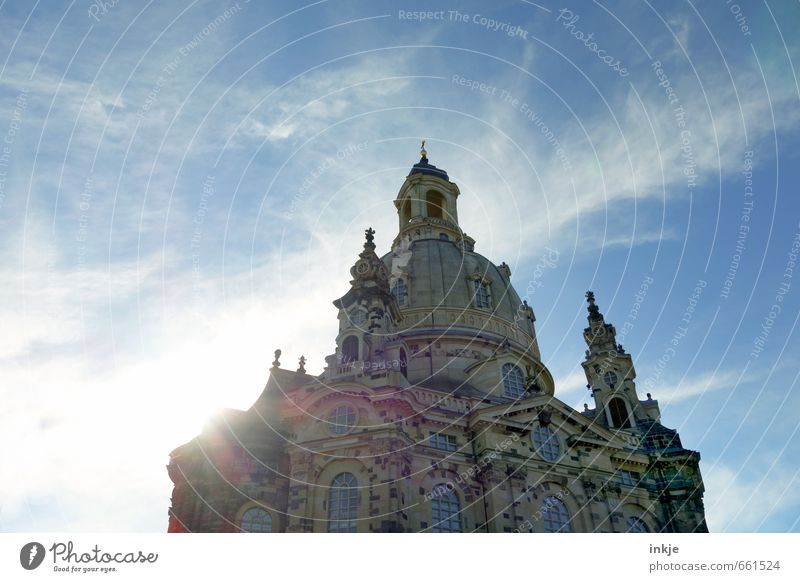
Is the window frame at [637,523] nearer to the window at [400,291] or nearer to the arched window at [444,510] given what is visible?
the arched window at [444,510]

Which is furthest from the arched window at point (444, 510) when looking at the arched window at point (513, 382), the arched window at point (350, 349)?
the arched window at point (513, 382)

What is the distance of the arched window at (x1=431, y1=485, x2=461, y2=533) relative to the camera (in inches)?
1184

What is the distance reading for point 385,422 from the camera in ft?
102

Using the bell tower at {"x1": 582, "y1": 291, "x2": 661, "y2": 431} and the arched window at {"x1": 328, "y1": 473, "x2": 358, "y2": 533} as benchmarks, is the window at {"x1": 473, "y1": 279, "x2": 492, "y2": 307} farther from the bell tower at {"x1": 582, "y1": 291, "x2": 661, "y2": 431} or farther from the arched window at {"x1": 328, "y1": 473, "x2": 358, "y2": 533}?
the arched window at {"x1": 328, "y1": 473, "x2": 358, "y2": 533}

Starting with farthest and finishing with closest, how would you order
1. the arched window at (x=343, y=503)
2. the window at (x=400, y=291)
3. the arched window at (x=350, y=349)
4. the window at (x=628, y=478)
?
1. the window at (x=400, y=291)
2. the window at (x=628, y=478)
3. the arched window at (x=350, y=349)
4. the arched window at (x=343, y=503)

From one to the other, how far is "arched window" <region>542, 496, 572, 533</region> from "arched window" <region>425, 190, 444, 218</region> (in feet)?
116

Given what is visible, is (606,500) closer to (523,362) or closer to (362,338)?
(523,362)

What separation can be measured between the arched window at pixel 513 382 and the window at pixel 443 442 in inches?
314

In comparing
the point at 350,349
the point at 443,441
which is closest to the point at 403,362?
the point at 350,349

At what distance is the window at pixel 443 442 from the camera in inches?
1286

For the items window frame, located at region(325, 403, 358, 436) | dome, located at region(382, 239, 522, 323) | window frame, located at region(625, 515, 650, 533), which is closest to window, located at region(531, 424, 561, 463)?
window frame, located at region(625, 515, 650, 533)

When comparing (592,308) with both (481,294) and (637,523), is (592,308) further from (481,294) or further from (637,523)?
(637,523)

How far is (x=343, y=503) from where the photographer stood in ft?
96.4

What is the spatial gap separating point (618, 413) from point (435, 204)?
29.5 meters
